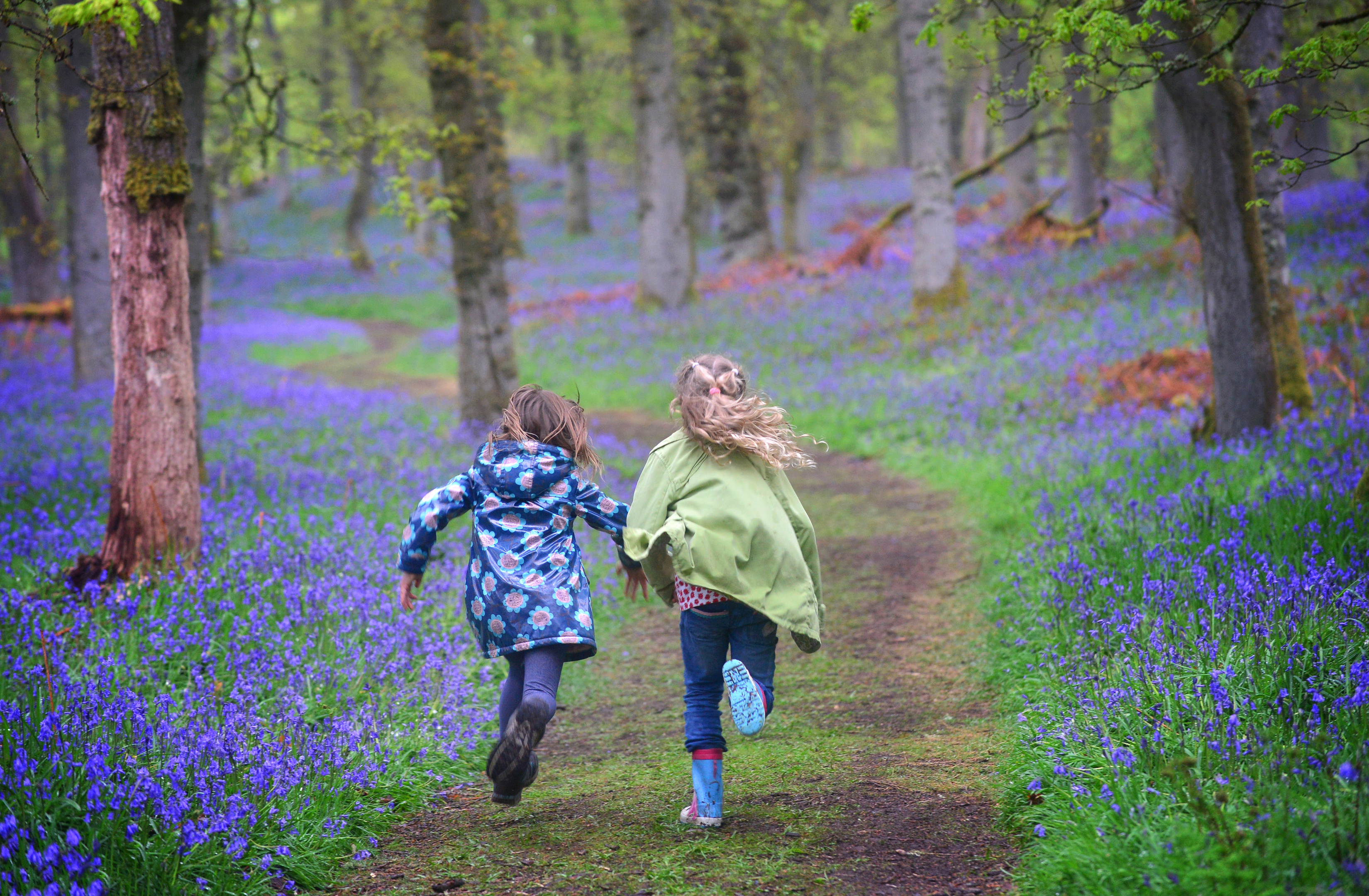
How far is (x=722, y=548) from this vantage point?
358cm

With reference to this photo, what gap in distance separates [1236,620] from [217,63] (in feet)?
101

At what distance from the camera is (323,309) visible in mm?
31016

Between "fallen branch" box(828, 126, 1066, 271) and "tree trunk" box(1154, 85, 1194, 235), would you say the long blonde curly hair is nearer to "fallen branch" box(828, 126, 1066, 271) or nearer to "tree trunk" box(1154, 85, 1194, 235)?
"tree trunk" box(1154, 85, 1194, 235)

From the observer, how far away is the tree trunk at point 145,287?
553 cm

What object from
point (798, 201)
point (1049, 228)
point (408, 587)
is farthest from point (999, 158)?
point (408, 587)

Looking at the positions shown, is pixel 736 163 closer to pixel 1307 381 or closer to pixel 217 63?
pixel 217 63

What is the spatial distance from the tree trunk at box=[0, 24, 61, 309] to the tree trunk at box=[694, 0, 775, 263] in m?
14.3

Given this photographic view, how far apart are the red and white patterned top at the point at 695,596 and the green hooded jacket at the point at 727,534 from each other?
61 millimetres

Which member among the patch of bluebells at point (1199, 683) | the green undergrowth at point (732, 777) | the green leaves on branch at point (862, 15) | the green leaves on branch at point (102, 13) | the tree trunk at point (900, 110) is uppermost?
the tree trunk at point (900, 110)

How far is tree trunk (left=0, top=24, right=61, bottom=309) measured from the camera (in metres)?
16.5

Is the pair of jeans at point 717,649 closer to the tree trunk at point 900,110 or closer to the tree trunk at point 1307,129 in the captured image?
the tree trunk at point 1307,129

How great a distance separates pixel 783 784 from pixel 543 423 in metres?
1.75

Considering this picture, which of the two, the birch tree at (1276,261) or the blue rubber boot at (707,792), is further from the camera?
the birch tree at (1276,261)

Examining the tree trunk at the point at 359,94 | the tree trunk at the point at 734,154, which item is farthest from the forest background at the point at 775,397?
the tree trunk at the point at 359,94
